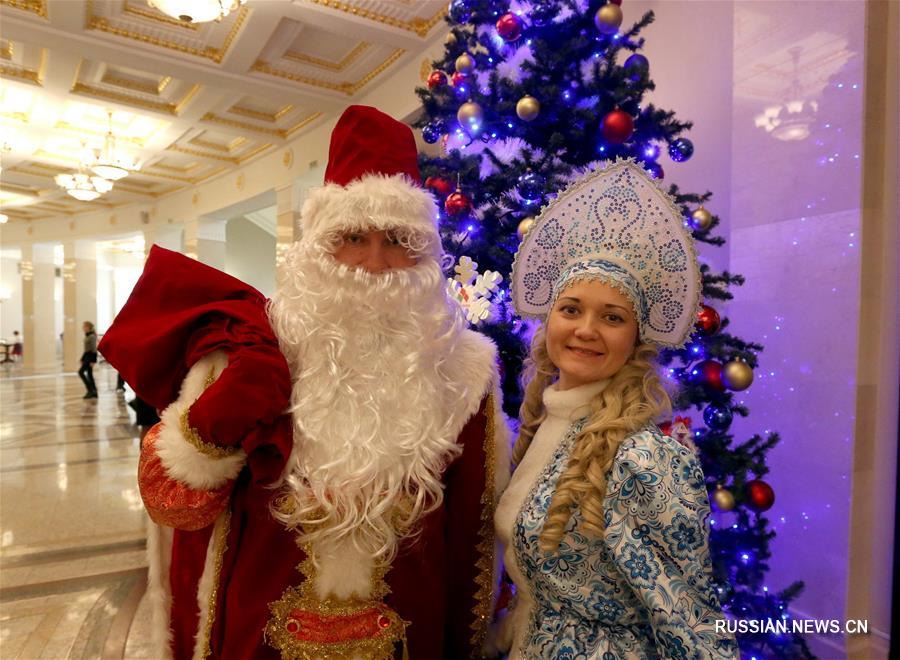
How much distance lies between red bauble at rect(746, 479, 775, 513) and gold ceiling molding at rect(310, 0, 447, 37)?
5.15m

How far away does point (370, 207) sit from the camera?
1.65m

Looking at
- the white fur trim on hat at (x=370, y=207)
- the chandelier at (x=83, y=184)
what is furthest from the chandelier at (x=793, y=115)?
the chandelier at (x=83, y=184)

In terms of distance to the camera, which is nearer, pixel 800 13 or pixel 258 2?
pixel 800 13

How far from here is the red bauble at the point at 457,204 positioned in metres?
2.62

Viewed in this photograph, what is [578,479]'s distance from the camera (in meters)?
1.37

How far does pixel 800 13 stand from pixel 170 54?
666cm

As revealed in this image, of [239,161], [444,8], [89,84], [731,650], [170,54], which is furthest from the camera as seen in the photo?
[239,161]

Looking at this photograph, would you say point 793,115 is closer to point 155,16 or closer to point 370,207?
point 370,207

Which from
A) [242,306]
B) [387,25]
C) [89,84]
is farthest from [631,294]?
[89,84]

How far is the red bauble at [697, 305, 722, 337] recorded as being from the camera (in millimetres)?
2262

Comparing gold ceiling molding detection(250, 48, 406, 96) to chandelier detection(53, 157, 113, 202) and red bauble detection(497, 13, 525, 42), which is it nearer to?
red bauble detection(497, 13, 525, 42)

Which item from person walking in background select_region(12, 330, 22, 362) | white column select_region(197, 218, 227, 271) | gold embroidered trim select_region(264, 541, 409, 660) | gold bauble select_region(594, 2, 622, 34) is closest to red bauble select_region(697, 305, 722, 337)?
gold bauble select_region(594, 2, 622, 34)

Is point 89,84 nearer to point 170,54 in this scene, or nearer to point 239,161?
point 170,54

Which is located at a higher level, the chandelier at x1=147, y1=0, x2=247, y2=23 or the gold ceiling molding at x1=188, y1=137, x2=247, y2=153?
the gold ceiling molding at x1=188, y1=137, x2=247, y2=153
